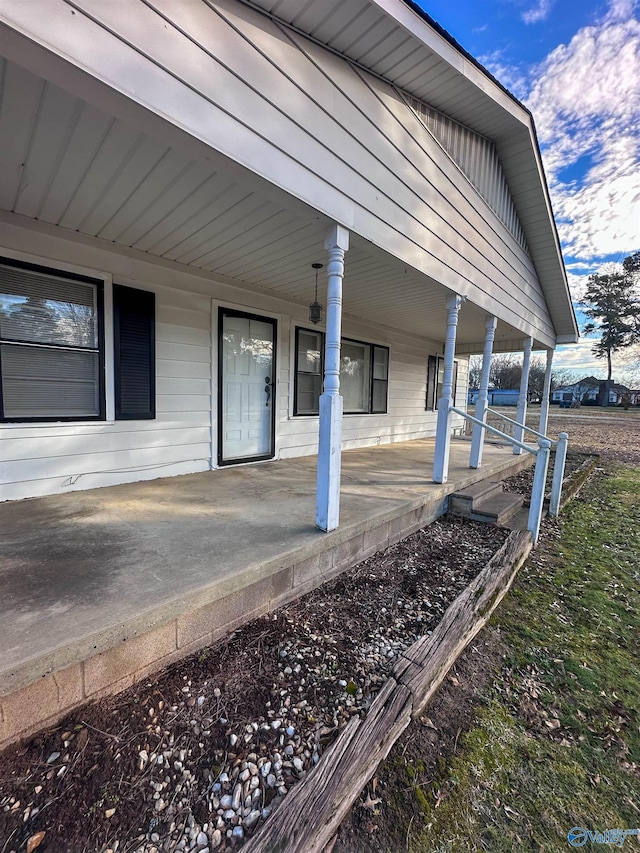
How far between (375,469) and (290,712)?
3170 millimetres

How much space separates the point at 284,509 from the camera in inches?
112

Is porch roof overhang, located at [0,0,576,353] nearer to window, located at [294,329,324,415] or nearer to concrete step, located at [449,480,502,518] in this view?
window, located at [294,329,324,415]

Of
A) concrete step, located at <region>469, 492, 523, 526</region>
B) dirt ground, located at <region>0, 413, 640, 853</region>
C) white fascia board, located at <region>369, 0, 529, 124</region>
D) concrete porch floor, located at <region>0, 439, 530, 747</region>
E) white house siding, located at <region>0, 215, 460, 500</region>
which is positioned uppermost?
white fascia board, located at <region>369, 0, 529, 124</region>

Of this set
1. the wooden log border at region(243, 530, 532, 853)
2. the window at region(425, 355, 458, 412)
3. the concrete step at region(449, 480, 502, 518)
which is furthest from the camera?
the window at region(425, 355, 458, 412)

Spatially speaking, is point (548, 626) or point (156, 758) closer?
point (156, 758)

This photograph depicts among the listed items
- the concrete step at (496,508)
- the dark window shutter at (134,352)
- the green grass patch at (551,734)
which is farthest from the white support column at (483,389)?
the dark window shutter at (134,352)

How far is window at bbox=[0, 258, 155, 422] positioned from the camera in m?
2.77

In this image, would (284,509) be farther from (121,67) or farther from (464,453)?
(464,453)

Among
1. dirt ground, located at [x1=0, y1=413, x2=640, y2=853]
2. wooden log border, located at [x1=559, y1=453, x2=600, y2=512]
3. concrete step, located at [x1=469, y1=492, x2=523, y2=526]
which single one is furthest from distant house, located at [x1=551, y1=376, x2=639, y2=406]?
dirt ground, located at [x1=0, y1=413, x2=640, y2=853]

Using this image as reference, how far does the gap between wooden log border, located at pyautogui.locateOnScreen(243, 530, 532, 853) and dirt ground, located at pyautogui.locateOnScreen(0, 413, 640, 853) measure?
0.06 metres

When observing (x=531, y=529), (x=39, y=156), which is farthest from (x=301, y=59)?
(x=531, y=529)

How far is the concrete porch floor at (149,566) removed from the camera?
4.35 ft

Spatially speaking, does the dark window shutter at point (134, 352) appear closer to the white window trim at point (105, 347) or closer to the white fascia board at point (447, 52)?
the white window trim at point (105, 347)

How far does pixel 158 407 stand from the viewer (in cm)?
357
